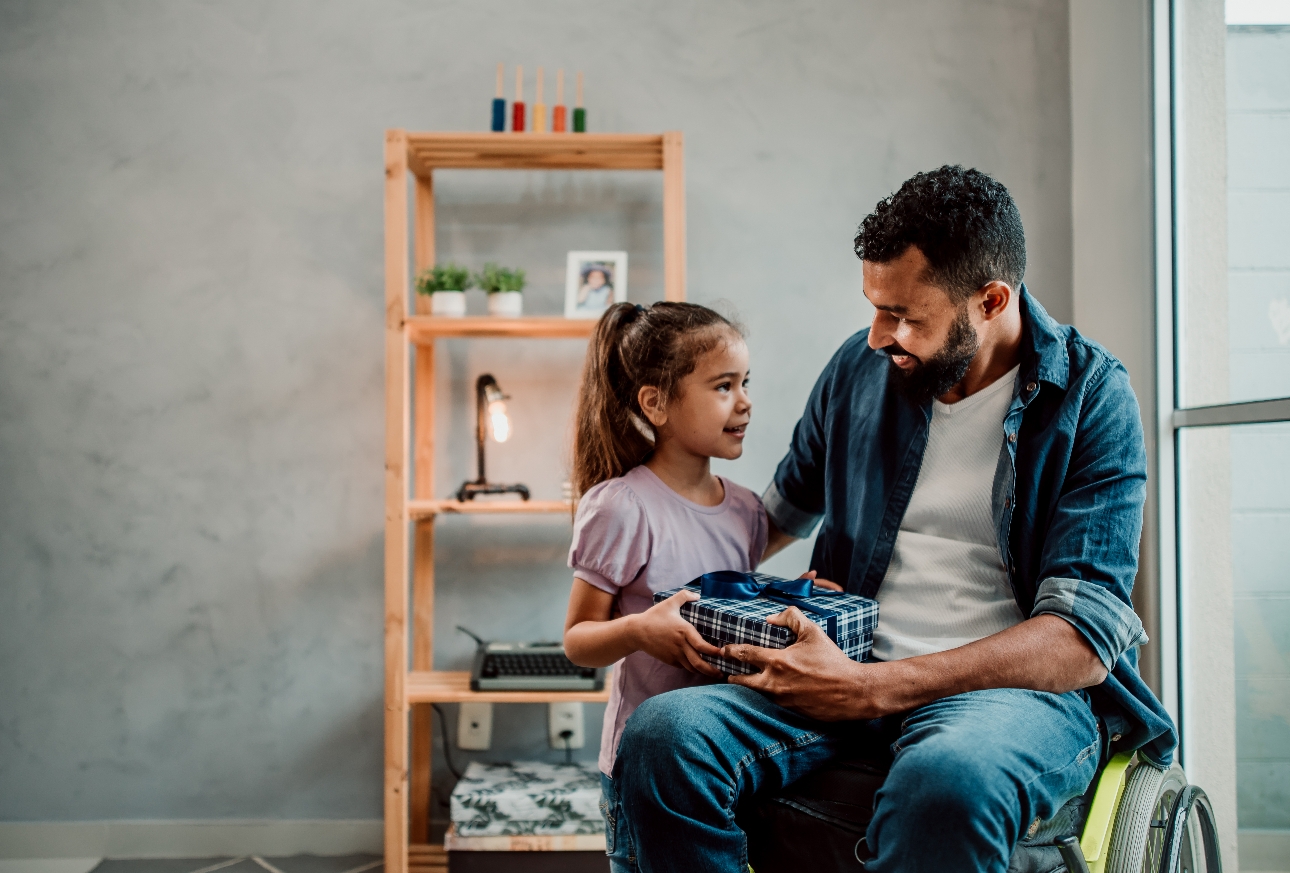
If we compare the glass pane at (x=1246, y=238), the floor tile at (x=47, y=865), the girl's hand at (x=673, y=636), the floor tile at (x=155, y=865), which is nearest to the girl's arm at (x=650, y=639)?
the girl's hand at (x=673, y=636)

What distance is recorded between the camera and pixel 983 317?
1327mm

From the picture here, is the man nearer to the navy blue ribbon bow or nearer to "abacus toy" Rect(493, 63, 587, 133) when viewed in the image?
the navy blue ribbon bow

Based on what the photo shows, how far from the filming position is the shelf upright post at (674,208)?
2.00 m

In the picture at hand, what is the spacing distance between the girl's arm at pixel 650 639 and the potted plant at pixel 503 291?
38.2 inches

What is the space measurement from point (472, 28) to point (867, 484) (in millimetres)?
1651

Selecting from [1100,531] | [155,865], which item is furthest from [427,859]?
[1100,531]

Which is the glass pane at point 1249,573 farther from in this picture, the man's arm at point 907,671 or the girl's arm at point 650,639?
the girl's arm at point 650,639

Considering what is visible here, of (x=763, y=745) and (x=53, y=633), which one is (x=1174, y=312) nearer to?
(x=763, y=745)

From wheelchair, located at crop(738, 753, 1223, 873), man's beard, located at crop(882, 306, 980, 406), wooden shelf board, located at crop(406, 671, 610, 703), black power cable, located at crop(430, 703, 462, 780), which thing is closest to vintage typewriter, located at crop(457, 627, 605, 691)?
wooden shelf board, located at crop(406, 671, 610, 703)

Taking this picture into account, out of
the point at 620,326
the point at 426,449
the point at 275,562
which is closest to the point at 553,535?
the point at 426,449

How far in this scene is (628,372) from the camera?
4.73ft

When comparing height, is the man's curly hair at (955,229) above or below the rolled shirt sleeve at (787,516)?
above

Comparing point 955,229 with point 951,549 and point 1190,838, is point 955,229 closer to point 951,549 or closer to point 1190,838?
point 951,549

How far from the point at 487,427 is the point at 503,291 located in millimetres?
360
